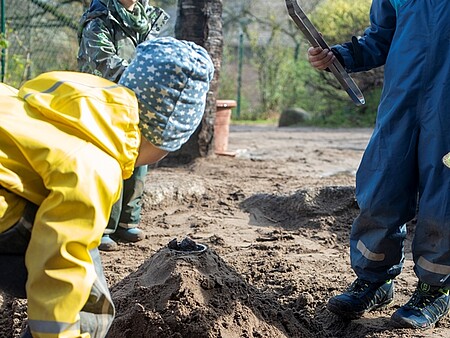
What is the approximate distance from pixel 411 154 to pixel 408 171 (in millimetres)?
77

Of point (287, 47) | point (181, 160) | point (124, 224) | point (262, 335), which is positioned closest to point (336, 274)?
point (262, 335)

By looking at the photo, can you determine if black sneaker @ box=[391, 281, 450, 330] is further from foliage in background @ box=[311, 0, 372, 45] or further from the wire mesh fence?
foliage in background @ box=[311, 0, 372, 45]

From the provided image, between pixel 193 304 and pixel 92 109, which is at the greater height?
pixel 92 109

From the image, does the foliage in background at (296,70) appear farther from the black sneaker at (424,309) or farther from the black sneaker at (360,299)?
the black sneaker at (424,309)

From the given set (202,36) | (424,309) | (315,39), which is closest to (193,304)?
(424,309)

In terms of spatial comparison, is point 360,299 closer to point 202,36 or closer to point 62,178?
point 62,178

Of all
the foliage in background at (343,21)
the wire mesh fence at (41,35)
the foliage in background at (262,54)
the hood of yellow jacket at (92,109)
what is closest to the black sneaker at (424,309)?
the hood of yellow jacket at (92,109)

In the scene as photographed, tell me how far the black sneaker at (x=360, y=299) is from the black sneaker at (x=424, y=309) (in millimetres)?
170

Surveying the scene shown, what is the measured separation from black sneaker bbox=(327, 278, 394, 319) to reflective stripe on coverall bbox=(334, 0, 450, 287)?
0.07m

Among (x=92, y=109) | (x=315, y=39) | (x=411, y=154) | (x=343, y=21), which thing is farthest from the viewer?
(x=343, y=21)

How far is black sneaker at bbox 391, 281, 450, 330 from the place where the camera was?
3.26 meters

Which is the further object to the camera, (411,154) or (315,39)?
(315,39)

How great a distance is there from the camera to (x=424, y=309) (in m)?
3.31

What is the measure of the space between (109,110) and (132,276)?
1474mm
